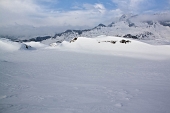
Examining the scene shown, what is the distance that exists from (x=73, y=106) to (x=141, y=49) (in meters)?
51.1

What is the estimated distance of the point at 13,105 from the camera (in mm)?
9195

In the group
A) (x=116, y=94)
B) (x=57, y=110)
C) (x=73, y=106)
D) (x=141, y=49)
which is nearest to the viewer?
(x=57, y=110)

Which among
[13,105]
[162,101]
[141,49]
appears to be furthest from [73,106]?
[141,49]

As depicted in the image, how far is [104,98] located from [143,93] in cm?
338

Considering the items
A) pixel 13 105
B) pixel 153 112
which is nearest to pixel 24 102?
pixel 13 105

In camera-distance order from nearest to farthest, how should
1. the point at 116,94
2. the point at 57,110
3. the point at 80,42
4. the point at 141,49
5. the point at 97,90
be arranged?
the point at 57,110 < the point at 116,94 < the point at 97,90 < the point at 141,49 < the point at 80,42

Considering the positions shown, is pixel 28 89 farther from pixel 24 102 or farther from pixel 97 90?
pixel 97 90

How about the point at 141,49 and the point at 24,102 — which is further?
the point at 141,49

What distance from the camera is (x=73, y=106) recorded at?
9406mm

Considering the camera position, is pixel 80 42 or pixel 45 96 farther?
pixel 80 42

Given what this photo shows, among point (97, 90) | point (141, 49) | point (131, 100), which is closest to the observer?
point (131, 100)

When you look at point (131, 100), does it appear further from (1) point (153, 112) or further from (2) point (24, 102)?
(2) point (24, 102)

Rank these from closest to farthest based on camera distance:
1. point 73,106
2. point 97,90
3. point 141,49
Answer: point 73,106 → point 97,90 → point 141,49

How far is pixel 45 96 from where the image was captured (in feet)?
36.3
